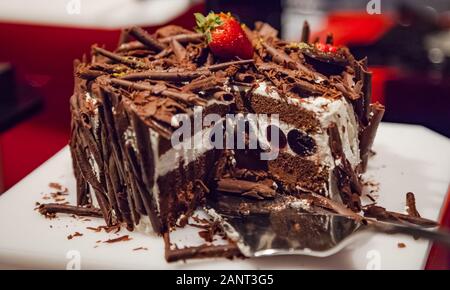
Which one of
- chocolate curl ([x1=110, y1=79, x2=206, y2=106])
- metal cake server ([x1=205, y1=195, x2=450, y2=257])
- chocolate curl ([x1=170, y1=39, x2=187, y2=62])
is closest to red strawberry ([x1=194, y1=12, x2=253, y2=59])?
chocolate curl ([x1=170, y1=39, x2=187, y2=62])

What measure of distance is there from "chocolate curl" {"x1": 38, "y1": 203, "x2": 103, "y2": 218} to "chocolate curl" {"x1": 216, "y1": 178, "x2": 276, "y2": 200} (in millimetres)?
497

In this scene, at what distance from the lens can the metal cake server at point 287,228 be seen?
6.47 ft

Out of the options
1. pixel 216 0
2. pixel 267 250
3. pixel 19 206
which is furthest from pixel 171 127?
pixel 216 0

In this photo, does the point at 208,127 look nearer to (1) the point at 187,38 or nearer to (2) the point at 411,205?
(1) the point at 187,38

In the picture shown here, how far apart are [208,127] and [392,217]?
2.60 ft

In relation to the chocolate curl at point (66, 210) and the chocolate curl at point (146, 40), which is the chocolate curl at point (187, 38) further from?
the chocolate curl at point (66, 210)

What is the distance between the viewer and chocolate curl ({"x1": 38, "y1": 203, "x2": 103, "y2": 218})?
2.32 metres

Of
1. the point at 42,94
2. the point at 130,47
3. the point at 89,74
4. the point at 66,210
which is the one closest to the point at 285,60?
the point at 130,47

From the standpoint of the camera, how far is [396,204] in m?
2.44

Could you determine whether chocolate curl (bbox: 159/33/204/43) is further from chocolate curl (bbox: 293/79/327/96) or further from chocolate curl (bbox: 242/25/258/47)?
chocolate curl (bbox: 293/79/327/96)

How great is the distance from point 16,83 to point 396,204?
7.57 ft

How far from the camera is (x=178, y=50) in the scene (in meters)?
2.62

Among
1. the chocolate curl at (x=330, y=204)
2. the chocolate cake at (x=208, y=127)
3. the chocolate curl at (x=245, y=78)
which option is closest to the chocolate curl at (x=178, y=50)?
the chocolate cake at (x=208, y=127)
